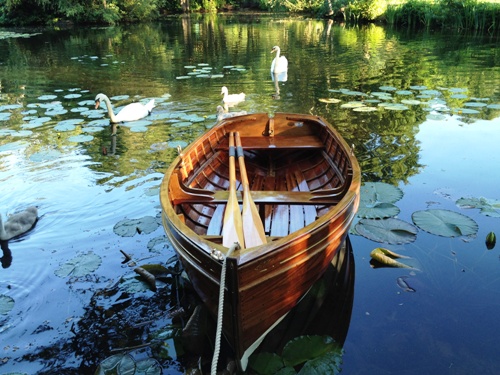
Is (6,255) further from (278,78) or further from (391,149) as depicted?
(278,78)

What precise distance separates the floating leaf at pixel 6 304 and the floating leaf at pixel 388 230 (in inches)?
128

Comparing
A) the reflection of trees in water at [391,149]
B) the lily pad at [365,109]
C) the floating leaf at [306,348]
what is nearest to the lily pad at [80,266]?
the floating leaf at [306,348]

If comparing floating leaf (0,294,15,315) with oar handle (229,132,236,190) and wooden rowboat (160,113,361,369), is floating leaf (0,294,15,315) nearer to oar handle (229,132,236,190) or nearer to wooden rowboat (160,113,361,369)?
wooden rowboat (160,113,361,369)

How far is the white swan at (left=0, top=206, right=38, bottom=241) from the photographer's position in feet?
14.9

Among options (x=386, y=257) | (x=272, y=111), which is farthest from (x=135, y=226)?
(x=272, y=111)

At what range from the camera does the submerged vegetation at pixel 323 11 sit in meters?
19.4

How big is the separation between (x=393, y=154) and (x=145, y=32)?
830 inches

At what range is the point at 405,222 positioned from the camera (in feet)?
14.6

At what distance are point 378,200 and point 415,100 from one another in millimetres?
5274

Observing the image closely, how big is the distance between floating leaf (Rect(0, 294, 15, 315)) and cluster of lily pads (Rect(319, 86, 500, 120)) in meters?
7.04

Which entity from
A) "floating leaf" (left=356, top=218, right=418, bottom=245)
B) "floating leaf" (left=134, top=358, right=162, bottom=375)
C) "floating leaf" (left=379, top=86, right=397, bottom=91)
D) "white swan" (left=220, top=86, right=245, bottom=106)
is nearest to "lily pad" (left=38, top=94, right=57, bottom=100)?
"white swan" (left=220, top=86, right=245, bottom=106)

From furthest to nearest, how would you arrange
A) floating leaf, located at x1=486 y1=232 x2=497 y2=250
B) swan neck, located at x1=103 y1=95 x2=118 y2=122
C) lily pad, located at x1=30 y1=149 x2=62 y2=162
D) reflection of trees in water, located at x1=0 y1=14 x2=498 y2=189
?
swan neck, located at x1=103 y1=95 x2=118 y2=122 → reflection of trees in water, located at x1=0 y1=14 x2=498 y2=189 → lily pad, located at x1=30 y1=149 x2=62 y2=162 → floating leaf, located at x1=486 y1=232 x2=497 y2=250

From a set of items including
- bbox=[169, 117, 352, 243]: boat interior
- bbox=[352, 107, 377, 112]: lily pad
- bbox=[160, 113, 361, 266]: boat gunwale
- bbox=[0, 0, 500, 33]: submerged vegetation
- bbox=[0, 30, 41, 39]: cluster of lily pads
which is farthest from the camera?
bbox=[0, 30, 41, 39]: cluster of lily pads

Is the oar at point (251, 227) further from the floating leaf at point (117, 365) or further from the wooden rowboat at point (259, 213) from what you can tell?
the floating leaf at point (117, 365)
